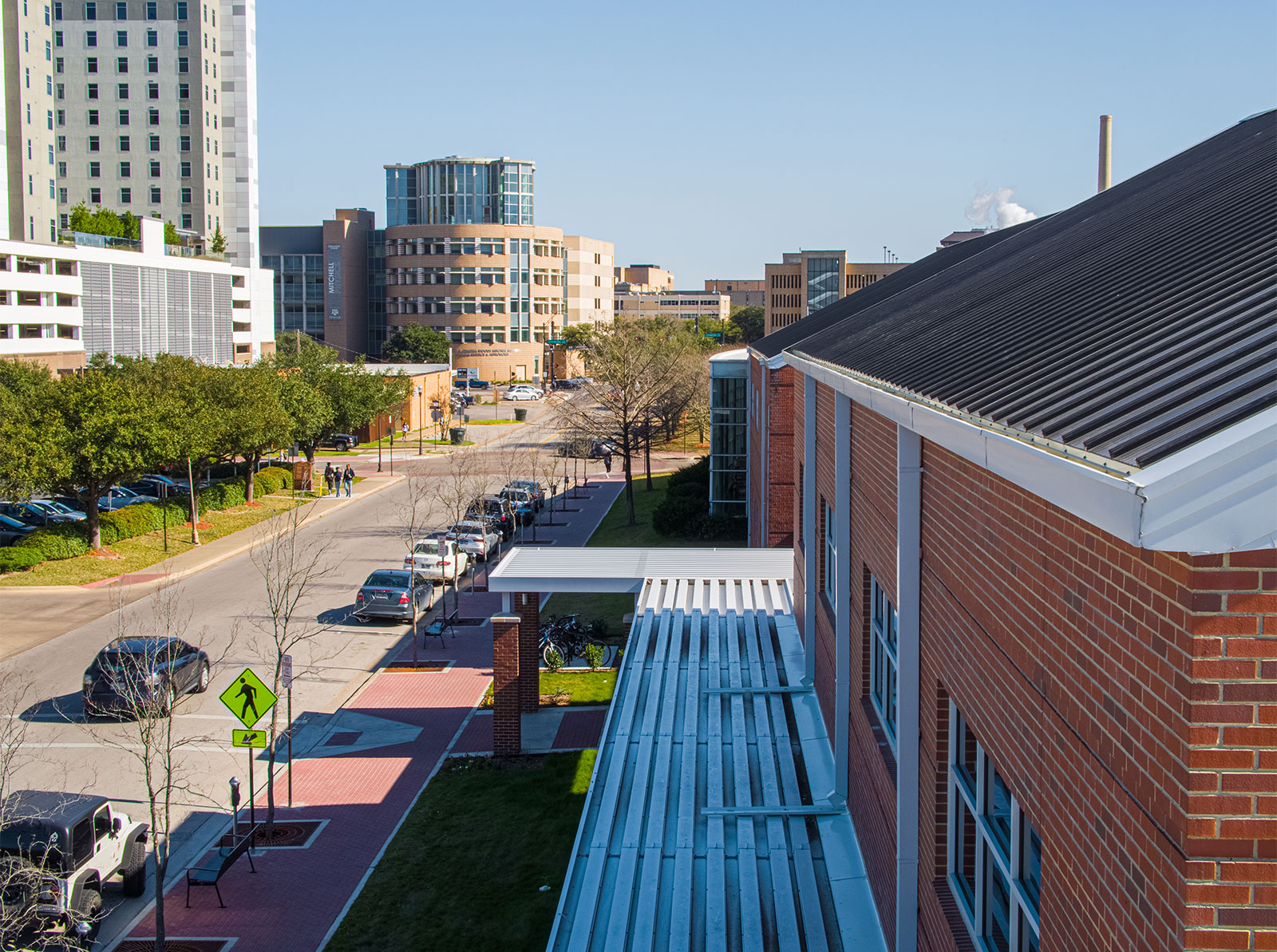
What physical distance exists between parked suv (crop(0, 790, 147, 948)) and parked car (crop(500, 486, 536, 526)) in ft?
83.1

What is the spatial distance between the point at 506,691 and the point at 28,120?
7700 centimetres

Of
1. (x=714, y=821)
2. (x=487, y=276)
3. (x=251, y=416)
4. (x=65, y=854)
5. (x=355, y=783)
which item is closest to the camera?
(x=714, y=821)

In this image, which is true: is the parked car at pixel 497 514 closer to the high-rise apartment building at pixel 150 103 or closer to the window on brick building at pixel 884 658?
the window on brick building at pixel 884 658

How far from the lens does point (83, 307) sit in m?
61.9

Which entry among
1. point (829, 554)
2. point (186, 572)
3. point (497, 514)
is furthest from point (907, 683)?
point (497, 514)

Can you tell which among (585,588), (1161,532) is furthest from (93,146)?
(1161,532)

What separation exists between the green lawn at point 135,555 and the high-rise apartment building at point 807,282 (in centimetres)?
10320

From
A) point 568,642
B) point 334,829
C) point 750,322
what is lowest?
point 334,829

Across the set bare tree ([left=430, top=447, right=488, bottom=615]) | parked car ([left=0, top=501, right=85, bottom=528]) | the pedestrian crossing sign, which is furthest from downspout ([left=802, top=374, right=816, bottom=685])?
parked car ([left=0, top=501, right=85, bottom=528])

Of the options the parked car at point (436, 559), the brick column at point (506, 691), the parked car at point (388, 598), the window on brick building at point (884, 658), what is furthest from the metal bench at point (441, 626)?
the window on brick building at point (884, 658)

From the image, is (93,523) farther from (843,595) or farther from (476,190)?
(476,190)

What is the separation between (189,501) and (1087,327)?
122 ft

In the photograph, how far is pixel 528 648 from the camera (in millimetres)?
19438

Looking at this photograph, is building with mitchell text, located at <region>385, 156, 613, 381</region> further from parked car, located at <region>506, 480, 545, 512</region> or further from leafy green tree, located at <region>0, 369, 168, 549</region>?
leafy green tree, located at <region>0, 369, 168, 549</region>
